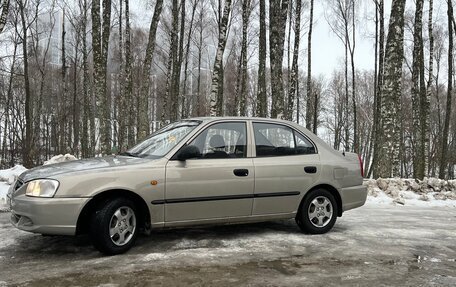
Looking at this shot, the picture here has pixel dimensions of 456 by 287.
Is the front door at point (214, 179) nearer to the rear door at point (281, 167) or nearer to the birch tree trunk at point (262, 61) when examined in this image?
the rear door at point (281, 167)

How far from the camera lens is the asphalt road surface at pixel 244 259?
3877mm

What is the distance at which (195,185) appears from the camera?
16.3 feet

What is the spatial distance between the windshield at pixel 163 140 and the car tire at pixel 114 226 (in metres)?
0.78

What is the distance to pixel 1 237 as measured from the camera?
5406 millimetres

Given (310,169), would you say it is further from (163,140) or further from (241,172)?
(163,140)

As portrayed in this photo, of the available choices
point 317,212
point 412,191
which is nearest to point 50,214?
point 317,212

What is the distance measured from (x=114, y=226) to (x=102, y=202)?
→ 0.31m

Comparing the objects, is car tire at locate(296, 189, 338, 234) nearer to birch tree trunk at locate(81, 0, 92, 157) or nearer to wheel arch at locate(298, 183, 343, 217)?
wheel arch at locate(298, 183, 343, 217)

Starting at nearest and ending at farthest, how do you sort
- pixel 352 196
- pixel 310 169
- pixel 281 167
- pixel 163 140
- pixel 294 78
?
pixel 163 140 → pixel 281 167 → pixel 310 169 → pixel 352 196 → pixel 294 78

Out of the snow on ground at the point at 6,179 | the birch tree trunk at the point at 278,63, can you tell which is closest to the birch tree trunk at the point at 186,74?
the birch tree trunk at the point at 278,63

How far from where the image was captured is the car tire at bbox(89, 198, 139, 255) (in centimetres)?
444

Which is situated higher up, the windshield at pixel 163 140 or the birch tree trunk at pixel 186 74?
the birch tree trunk at pixel 186 74

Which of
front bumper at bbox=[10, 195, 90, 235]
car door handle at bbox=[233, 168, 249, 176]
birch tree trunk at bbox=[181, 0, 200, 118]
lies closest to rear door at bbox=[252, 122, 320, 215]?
car door handle at bbox=[233, 168, 249, 176]

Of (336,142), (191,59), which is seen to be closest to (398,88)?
(191,59)
